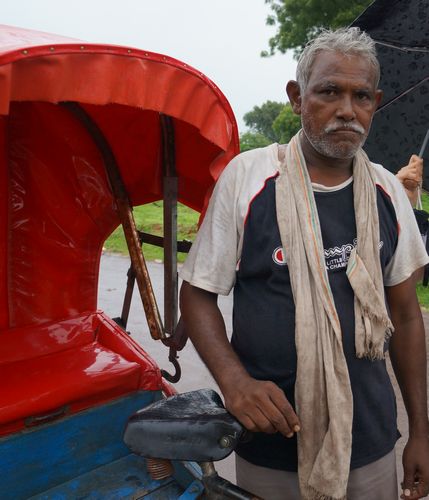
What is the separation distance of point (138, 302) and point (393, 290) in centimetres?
434

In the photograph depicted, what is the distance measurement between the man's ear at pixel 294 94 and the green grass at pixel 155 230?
177 inches

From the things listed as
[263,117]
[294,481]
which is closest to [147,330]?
[294,481]

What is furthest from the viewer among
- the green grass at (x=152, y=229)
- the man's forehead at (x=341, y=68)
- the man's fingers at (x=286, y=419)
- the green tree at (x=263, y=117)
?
the green tree at (x=263, y=117)

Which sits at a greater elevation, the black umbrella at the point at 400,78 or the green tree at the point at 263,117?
the green tree at the point at 263,117

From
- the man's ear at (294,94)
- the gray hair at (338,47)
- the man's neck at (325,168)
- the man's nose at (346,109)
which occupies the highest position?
the gray hair at (338,47)

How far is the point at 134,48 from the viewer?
4.77 feet

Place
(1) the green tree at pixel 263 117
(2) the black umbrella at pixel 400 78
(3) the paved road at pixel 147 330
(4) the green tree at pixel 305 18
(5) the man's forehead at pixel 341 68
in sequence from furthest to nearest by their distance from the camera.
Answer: (1) the green tree at pixel 263 117
(4) the green tree at pixel 305 18
(3) the paved road at pixel 147 330
(2) the black umbrella at pixel 400 78
(5) the man's forehead at pixel 341 68

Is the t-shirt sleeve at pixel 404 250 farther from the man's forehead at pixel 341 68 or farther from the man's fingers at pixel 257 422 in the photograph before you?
the man's fingers at pixel 257 422

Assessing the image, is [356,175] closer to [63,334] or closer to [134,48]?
[134,48]

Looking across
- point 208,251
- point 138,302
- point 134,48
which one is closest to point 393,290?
point 208,251

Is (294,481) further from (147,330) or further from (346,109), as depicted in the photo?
(147,330)

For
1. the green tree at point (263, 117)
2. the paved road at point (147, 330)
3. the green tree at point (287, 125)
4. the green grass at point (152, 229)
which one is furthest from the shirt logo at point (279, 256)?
the green tree at point (263, 117)

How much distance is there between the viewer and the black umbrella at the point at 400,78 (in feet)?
9.11

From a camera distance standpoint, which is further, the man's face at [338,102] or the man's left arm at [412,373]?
the man's left arm at [412,373]
